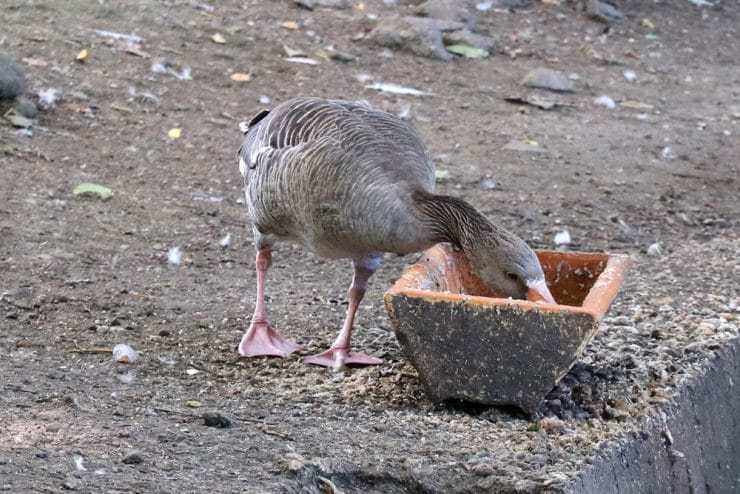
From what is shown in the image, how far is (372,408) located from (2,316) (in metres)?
1.87

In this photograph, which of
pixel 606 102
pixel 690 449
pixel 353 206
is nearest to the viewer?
pixel 353 206

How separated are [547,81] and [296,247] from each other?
456 centimetres

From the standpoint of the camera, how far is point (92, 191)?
6.88 meters

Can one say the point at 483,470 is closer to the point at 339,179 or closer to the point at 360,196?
the point at 360,196

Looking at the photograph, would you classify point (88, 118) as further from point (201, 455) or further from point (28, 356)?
point (201, 455)

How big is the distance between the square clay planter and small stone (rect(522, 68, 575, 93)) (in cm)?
646

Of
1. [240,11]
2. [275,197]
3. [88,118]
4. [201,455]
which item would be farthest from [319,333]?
[240,11]

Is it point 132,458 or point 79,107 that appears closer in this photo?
point 132,458

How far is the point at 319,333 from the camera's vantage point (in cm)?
546

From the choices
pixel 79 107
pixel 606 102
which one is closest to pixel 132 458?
pixel 79 107

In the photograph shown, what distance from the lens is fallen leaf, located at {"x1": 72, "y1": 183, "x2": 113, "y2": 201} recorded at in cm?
685

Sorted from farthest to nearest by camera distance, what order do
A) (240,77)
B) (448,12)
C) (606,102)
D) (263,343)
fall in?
(448,12), (606,102), (240,77), (263,343)

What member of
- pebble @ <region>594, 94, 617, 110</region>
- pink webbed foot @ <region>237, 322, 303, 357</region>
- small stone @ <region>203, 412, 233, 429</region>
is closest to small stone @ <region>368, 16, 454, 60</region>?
pebble @ <region>594, 94, 617, 110</region>

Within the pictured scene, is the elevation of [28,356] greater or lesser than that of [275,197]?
lesser
